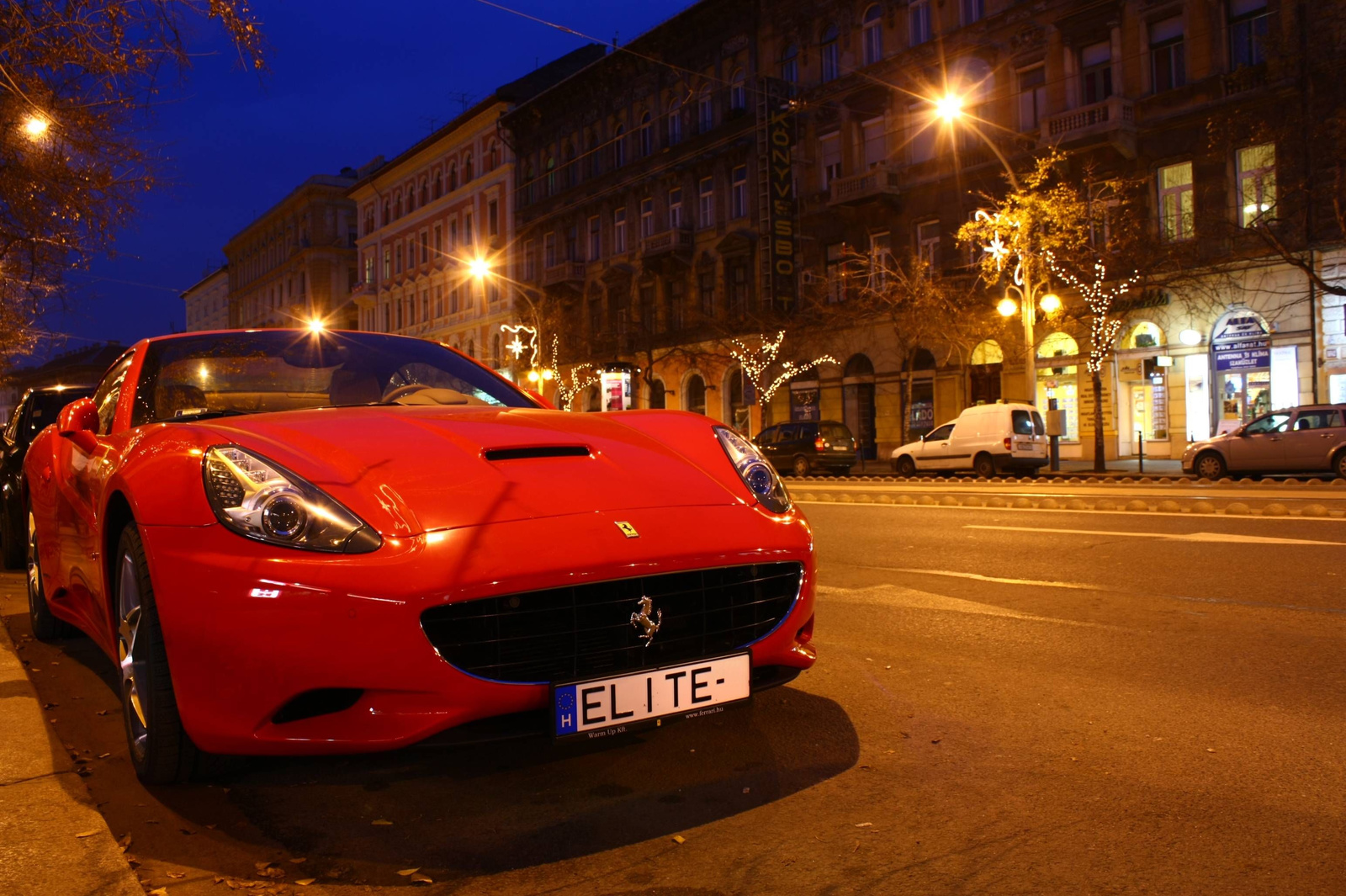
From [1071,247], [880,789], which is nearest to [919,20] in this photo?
[1071,247]

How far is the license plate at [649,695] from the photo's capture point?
104 inches

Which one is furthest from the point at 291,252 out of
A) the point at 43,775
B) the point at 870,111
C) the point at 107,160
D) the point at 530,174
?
the point at 43,775

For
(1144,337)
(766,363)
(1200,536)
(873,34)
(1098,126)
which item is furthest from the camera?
(766,363)

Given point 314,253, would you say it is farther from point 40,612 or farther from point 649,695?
point 649,695

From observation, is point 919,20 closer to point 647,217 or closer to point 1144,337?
point 1144,337

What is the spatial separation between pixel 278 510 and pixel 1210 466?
21.7m

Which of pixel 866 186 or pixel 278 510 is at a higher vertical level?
pixel 866 186

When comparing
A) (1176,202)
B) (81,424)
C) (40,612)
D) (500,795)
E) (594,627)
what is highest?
(1176,202)

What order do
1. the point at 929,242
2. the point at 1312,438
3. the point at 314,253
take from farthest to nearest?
the point at 314,253, the point at 929,242, the point at 1312,438

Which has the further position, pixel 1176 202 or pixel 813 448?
pixel 813 448

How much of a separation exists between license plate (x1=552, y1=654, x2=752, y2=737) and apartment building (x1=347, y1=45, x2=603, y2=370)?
150 feet

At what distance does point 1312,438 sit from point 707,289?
24889 millimetres

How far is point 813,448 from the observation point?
29.9 metres

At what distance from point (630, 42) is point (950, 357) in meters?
20.5
